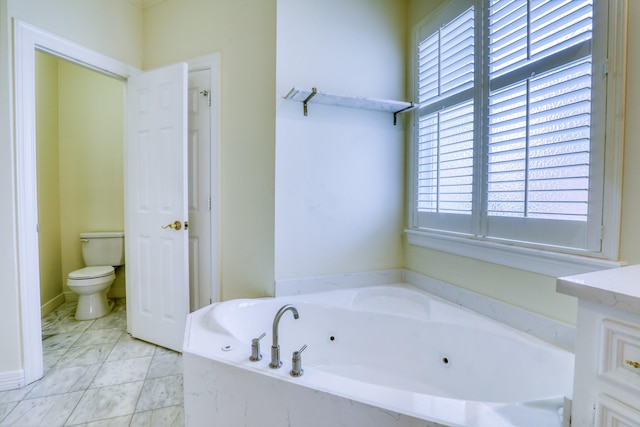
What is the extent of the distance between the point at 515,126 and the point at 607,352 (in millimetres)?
1089

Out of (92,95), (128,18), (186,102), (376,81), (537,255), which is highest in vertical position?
(128,18)

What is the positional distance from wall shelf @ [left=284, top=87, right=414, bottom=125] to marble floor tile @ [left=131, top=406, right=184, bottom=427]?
185 centimetres

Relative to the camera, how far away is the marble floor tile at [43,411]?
4.81 feet

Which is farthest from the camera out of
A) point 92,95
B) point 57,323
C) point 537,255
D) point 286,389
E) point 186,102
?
point 92,95

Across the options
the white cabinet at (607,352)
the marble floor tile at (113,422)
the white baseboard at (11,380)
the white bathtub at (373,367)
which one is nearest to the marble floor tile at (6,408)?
the white baseboard at (11,380)

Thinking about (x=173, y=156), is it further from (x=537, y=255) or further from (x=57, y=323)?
(x=537, y=255)

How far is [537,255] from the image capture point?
1.32 metres

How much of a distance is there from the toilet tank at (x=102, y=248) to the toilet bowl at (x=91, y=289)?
208mm

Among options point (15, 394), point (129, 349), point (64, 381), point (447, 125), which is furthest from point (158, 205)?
point (447, 125)

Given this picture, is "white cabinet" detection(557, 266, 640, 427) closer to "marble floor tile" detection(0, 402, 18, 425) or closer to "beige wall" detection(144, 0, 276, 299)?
"beige wall" detection(144, 0, 276, 299)

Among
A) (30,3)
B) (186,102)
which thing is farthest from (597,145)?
(30,3)

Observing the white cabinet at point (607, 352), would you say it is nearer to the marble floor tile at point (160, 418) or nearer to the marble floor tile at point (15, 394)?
the marble floor tile at point (160, 418)

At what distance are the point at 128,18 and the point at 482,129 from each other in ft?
8.69

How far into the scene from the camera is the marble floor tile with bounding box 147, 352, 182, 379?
1.90m
